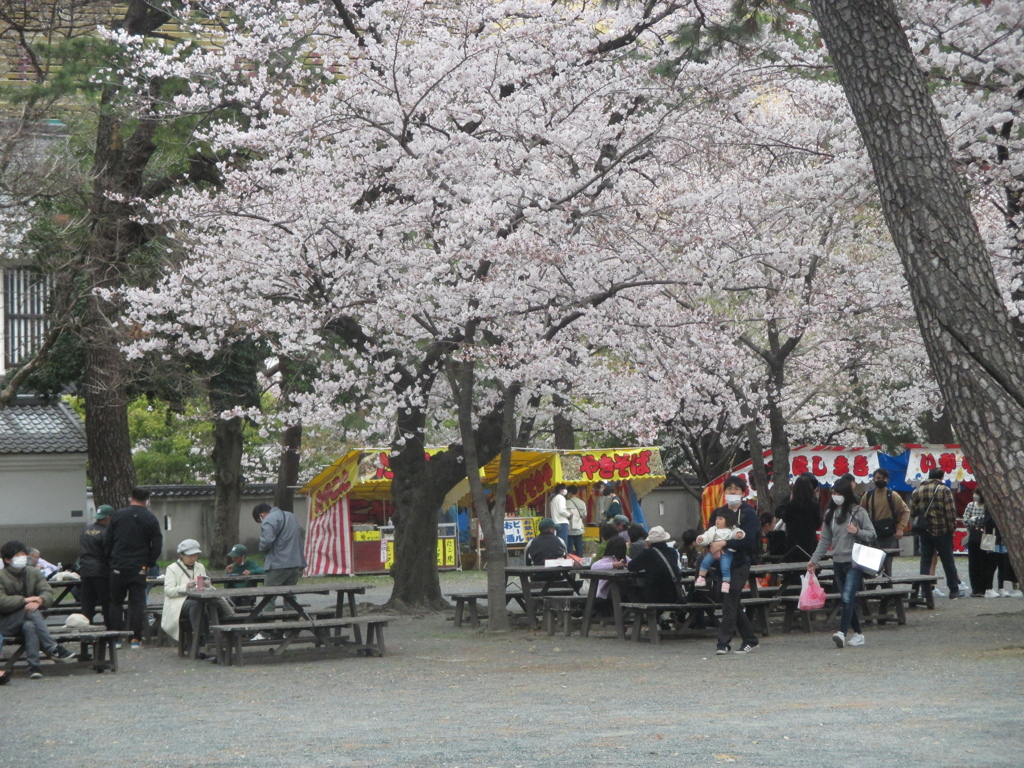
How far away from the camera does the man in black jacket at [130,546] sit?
40.8ft

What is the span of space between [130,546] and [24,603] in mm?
1823

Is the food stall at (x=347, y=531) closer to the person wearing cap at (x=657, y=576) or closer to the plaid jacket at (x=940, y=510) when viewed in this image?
the plaid jacket at (x=940, y=510)

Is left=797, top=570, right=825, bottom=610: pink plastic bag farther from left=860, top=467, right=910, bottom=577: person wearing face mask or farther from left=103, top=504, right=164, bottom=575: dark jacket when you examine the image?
left=103, top=504, right=164, bottom=575: dark jacket

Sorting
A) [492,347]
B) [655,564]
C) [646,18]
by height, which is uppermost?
[646,18]

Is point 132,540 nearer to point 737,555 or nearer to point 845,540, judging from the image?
point 737,555

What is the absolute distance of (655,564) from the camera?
40.8ft

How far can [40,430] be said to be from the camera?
28.9 meters

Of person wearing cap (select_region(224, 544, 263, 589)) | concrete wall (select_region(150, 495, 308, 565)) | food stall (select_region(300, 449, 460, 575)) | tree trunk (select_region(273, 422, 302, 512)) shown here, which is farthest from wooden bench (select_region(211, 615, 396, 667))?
concrete wall (select_region(150, 495, 308, 565))

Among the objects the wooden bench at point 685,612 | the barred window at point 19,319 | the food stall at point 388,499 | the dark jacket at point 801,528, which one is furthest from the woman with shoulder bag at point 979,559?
the barred window at point 19,319

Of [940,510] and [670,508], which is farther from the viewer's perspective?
[670,508]

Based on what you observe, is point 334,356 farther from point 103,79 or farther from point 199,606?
point 199,606

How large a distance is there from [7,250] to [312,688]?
9.88 meters


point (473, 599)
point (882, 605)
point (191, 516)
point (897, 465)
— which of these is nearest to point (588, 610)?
point (473, 599)

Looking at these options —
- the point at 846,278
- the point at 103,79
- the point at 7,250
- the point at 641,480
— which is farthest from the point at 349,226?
the point at 641,480
